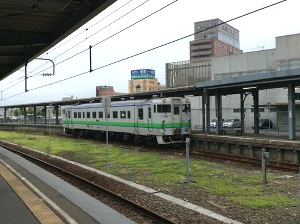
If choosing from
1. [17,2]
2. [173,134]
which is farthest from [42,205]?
[173,134]

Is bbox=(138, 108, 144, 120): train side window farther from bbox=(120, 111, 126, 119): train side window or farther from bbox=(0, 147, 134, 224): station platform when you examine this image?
bbox=(0, 147, 134, 224): station platform

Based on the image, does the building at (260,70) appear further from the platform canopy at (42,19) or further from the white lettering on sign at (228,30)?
the white lettering on sign at (228,30)

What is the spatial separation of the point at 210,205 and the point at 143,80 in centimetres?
11046

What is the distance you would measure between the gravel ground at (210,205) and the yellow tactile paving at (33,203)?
1.89 metres

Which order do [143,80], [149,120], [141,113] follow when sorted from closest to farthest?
[149,120]
[141,113]
[143,80]

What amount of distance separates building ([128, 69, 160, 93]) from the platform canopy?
333 ft

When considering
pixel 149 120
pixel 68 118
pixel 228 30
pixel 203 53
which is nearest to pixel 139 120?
pixel 149 120

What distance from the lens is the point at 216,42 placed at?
10656 centimetres

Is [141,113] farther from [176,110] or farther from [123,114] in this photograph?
[123,114]

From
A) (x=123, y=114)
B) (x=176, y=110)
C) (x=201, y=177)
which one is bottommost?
(x=201, y=177)

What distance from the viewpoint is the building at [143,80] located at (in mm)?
117863

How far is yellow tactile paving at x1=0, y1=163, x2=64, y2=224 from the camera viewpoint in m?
7.19

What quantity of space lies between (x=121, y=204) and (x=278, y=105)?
37433mm

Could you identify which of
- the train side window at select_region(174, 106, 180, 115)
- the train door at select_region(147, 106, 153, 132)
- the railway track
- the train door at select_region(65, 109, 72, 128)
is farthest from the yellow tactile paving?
the train door at select_region(65, 109, 72, 128)
